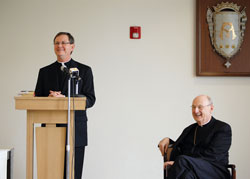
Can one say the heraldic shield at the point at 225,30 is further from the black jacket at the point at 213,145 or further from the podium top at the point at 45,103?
the podium top at the point at 45,103

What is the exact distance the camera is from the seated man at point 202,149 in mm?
3406

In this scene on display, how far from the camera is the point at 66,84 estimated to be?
359cm

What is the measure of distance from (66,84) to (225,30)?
99.8 inches

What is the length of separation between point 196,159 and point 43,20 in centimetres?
284

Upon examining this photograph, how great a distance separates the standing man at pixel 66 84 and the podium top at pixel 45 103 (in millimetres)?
306

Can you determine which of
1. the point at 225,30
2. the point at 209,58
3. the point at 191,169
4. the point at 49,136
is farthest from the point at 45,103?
the point at 225,30

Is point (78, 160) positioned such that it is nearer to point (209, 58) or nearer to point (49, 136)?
point (49, 136)

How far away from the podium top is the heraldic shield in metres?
2.68

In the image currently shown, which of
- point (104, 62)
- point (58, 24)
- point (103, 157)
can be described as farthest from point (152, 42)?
point (103, 157)

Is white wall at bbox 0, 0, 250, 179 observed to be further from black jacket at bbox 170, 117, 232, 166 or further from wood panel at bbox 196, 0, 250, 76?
black jacket at bbox 170, 117, 232, 166

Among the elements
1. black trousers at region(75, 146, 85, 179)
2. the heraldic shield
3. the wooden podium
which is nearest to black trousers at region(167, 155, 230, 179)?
black trousers at region(75, 146, 85, 179)

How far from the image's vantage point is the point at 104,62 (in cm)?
525

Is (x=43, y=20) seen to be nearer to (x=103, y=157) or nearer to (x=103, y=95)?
(x=103, y=95)

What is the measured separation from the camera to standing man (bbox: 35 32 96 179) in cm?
351
